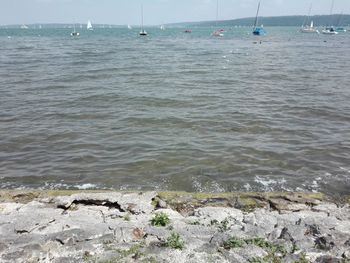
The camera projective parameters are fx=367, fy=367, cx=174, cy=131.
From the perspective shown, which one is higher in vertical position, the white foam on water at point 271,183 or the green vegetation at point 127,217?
the green vegetation at point 127,217

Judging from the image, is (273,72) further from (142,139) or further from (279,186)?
(279,186)

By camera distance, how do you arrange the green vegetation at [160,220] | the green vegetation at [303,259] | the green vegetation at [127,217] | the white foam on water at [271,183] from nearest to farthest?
the green vegetation at [303,259] → the green vegetation at [160,220] → the green vegetation at [127,217] → the white foam on water at [271,183]

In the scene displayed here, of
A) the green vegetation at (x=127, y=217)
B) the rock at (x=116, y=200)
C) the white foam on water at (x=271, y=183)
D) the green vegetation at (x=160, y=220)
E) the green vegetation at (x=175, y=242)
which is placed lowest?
the white foam on water at (x=271, y=183)

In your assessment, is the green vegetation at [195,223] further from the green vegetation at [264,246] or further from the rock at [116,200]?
the rock at [116,200]

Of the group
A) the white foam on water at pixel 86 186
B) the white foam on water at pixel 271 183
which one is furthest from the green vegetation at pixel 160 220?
the white foam on water at pixel 271 183

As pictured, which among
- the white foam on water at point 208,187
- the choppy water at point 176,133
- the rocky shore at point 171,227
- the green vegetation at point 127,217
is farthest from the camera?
the choppy water at point 176,133

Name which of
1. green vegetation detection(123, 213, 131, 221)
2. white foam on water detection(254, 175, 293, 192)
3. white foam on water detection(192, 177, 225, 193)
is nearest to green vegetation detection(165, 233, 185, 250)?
green vegetation detection(123, 213, 131, 221)

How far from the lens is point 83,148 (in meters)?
12.7

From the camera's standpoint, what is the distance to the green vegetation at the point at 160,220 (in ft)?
22.6

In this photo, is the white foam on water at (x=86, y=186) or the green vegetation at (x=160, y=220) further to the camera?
the white foam on water at (x=86, y=186)

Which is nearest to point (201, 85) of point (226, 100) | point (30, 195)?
point (226, 100)

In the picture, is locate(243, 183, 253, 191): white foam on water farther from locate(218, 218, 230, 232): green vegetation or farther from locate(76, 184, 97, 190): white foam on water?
locate(76, 184, 97, 190): white foam on water

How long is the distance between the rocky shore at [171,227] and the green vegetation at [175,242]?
17 millimetres

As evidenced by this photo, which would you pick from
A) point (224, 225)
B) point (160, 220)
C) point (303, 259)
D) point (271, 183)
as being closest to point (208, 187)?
point (271, 183)
